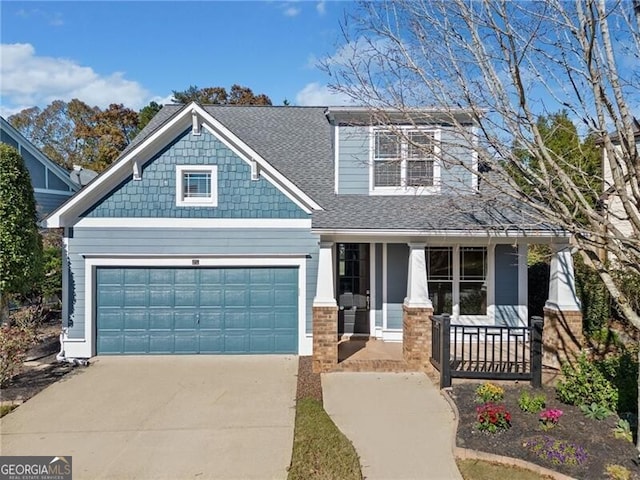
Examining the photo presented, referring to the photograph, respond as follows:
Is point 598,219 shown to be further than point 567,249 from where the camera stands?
No

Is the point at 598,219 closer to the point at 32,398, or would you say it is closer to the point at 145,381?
the point at 145,381

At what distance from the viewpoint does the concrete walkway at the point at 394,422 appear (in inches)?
204

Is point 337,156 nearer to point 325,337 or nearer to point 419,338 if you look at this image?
point 325,337

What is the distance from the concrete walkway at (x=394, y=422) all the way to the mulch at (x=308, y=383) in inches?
5.4

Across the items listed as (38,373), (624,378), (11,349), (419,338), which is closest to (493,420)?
(624,378)

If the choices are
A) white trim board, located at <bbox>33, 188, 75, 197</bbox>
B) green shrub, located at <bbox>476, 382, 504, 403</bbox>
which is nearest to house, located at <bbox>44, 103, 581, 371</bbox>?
green shrub, located at <bbox>476, 382, 504, 403</bbox>

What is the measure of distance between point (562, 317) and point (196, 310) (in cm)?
818

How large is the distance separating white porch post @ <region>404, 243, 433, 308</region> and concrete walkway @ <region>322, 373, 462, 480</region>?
1.44 meters

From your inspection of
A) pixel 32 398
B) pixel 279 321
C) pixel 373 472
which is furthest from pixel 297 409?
pixel 32 398

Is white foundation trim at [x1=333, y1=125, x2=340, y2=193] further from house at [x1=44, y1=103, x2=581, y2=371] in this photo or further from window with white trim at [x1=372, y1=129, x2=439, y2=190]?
window with white trim at [x1=372, y1=129, x2=439, y2=190]

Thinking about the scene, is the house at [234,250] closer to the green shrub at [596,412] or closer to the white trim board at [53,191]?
the green shrub at [596,412]

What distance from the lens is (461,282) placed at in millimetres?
10477

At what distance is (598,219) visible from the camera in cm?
557

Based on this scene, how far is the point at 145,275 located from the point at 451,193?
7.68 metres
